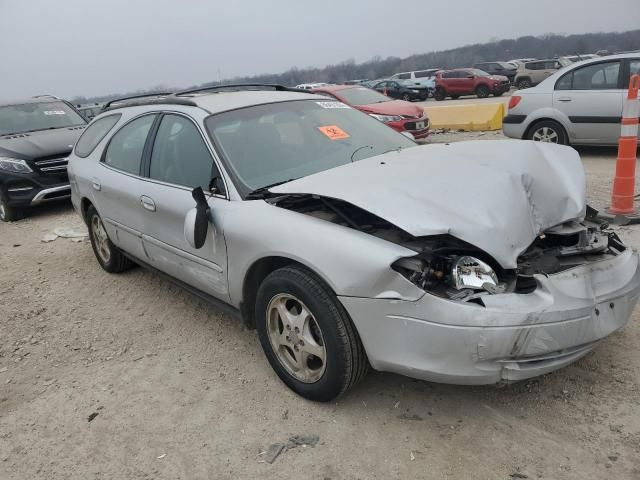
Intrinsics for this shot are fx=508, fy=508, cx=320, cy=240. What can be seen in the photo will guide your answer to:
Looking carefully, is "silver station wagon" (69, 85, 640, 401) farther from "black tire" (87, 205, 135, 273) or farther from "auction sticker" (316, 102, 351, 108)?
"black tire" (87, 205, 135, 273)

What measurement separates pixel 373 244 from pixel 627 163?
3.98 meters

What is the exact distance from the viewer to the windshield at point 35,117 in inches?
335

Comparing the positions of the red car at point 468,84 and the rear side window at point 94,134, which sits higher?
the rear side window at point 94,134

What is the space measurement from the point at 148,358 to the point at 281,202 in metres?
1.51

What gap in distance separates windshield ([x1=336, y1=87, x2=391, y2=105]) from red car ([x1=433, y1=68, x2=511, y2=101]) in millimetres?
17172

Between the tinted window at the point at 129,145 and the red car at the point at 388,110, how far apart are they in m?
6.08

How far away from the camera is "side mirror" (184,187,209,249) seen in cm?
297

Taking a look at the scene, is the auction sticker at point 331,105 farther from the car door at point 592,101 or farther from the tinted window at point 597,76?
the tinted window at point 597,76

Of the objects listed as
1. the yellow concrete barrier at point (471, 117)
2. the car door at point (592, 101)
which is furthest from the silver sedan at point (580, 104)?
the yellow concrete barrier at point (471, 117)

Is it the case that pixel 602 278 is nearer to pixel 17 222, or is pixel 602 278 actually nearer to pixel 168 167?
pixel 168 167

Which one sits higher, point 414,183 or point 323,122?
point 323,122

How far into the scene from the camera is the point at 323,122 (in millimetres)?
3652

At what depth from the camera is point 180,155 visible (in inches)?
137

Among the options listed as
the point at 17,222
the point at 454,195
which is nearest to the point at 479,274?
the point at 454,195
